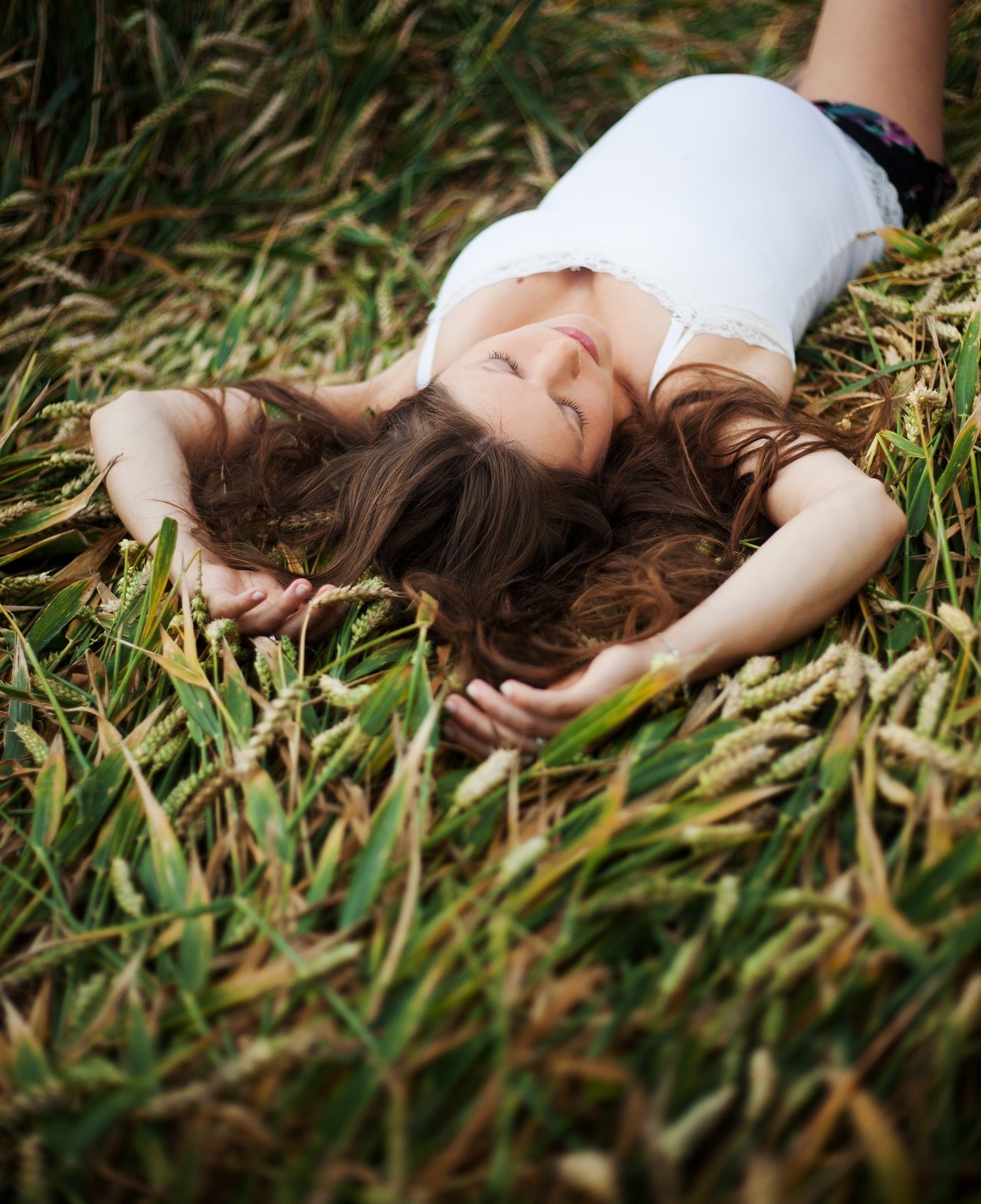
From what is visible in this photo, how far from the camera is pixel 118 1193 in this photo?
80 cm

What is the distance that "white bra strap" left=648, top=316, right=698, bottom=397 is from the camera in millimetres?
1804

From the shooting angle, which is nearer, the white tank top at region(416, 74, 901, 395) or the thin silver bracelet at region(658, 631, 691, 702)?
the thin silver bracelet at region(658, 631, 691, 702)

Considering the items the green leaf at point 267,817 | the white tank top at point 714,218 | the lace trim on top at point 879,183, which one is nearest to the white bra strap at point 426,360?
the white tank top at point 714,218

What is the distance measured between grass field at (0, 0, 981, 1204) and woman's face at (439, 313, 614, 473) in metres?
0.44

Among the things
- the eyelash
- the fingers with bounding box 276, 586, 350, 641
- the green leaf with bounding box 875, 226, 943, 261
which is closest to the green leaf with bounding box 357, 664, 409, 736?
the fingers with bounding box 276, 586, 350, 641

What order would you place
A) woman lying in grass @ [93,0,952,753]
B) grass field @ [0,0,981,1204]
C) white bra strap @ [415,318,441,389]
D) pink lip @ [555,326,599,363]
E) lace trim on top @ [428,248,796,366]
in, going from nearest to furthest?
grass field @ [0,0,981,1204]
woman lying in grass @ [93,0,952,753]
pink lip @ [555,326,599,363]
lace trim on top @ [428,248,796,366]
white bra strap @ [415,318,441,389]

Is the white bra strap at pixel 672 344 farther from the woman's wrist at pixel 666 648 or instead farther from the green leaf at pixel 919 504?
the woman's wrist at pixel 666 648

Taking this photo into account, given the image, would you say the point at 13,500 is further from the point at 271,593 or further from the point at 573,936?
the point at 573,936

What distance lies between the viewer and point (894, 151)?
2.26m

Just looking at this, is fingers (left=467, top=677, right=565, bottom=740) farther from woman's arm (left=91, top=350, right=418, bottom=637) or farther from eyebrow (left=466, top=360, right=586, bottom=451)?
eyebrow (left=466, top=360, right=586, bottom=451)

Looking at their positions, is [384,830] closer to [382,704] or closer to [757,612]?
[382,704]

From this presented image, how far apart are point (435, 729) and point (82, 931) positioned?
495 millimetres

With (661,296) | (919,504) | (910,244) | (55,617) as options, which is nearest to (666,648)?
(919,504)

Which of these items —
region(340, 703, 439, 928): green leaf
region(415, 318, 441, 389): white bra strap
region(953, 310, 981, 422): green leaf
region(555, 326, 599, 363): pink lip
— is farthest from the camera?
region(415, 318, 441, 389): white bra strap
